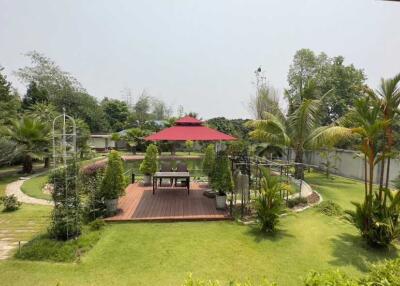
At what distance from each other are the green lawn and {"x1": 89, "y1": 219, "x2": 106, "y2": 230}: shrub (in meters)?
0.26

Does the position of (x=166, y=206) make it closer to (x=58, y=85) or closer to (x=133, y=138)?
(x=133, y=138)

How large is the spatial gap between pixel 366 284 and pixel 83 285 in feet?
12.9

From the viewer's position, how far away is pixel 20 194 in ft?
33.7

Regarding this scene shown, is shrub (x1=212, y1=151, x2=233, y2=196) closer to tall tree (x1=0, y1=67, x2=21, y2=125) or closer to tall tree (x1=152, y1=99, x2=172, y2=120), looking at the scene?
tall tree (x1=0, y1=67, x2=21, y2=125)

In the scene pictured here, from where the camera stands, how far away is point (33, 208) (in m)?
8.41

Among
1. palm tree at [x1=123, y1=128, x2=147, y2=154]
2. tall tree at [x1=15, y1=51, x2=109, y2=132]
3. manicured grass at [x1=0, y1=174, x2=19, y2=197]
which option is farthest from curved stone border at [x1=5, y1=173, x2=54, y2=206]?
tall tree at [x1=15, y1=51, x2=109, y2=132]

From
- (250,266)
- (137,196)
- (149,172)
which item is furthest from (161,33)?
(250,266)

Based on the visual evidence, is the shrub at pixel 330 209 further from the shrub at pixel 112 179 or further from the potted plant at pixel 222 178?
the shrub at pixel 112 179

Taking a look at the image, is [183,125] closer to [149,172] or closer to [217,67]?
[149,172]

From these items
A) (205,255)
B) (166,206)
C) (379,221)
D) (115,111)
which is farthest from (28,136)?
(115,111)

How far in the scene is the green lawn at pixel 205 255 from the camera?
4.50 metres

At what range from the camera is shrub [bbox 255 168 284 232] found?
6.39 m

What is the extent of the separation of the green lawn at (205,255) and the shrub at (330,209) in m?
0.81

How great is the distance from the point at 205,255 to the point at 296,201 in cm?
453
